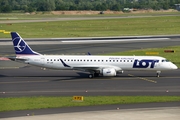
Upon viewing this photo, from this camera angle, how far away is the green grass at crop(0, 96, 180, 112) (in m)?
47.3

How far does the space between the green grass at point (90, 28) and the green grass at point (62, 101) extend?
3003 inches

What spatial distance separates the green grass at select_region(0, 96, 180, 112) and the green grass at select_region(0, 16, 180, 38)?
76.3m

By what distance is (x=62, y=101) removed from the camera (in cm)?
5009

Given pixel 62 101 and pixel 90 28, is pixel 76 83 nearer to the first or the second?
pixel 62 101

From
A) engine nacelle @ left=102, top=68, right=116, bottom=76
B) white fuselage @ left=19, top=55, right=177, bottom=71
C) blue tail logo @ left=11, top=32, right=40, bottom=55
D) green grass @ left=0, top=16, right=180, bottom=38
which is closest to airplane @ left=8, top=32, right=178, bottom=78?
white fuselage @ left=19, top=55, right=177, bottom=71

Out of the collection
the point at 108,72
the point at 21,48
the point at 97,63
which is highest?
the point at 21,48

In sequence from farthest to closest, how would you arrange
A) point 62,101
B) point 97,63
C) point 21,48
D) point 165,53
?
1. point 165,53
2. point 21,48
3. point 97,63
4. point 62,101

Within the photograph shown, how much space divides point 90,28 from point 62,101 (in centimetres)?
10222

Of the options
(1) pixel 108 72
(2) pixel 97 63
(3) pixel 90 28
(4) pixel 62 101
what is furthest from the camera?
(3) pixel 90 28

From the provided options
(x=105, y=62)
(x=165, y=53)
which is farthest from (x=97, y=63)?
(x=165, y=53)

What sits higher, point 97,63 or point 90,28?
point 97,63

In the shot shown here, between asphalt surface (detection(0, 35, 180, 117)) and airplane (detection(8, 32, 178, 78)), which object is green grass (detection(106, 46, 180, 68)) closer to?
asphalt surface (detection(0, 35, 180, 117))

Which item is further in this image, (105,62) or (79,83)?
(105,62)

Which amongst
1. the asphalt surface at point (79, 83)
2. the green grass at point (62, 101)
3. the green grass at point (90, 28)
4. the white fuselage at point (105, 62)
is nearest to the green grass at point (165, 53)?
the asphalt surface at point (79, 83)
